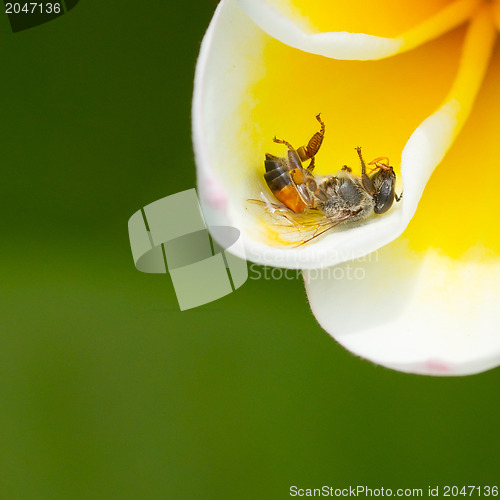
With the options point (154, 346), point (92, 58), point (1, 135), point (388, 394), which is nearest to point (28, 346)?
point (154, 346)

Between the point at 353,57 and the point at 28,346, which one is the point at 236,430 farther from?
the point at 353,57

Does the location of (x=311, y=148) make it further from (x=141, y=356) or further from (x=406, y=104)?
(x=141, y=356)

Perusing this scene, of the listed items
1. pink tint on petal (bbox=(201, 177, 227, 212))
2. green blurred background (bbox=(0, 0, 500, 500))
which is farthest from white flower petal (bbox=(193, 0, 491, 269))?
green blurred background (bbox=(0, 0, 500, 500))

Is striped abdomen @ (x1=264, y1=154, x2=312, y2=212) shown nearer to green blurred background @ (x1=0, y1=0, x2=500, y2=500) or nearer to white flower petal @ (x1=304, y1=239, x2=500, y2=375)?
white flower petal @ (x1=304, y1=239, x2=500, y2=375)

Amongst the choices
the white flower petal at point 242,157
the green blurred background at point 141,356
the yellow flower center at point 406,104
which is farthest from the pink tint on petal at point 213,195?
the green blurred background at point 141,356

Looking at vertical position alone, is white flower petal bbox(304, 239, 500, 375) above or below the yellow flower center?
below

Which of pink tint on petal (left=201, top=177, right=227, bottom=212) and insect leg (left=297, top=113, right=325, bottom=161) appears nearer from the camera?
pink tint on petal (left=201, top=177, right=227, bottom=212)

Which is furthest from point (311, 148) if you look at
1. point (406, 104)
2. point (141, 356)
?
point (141, 356)
